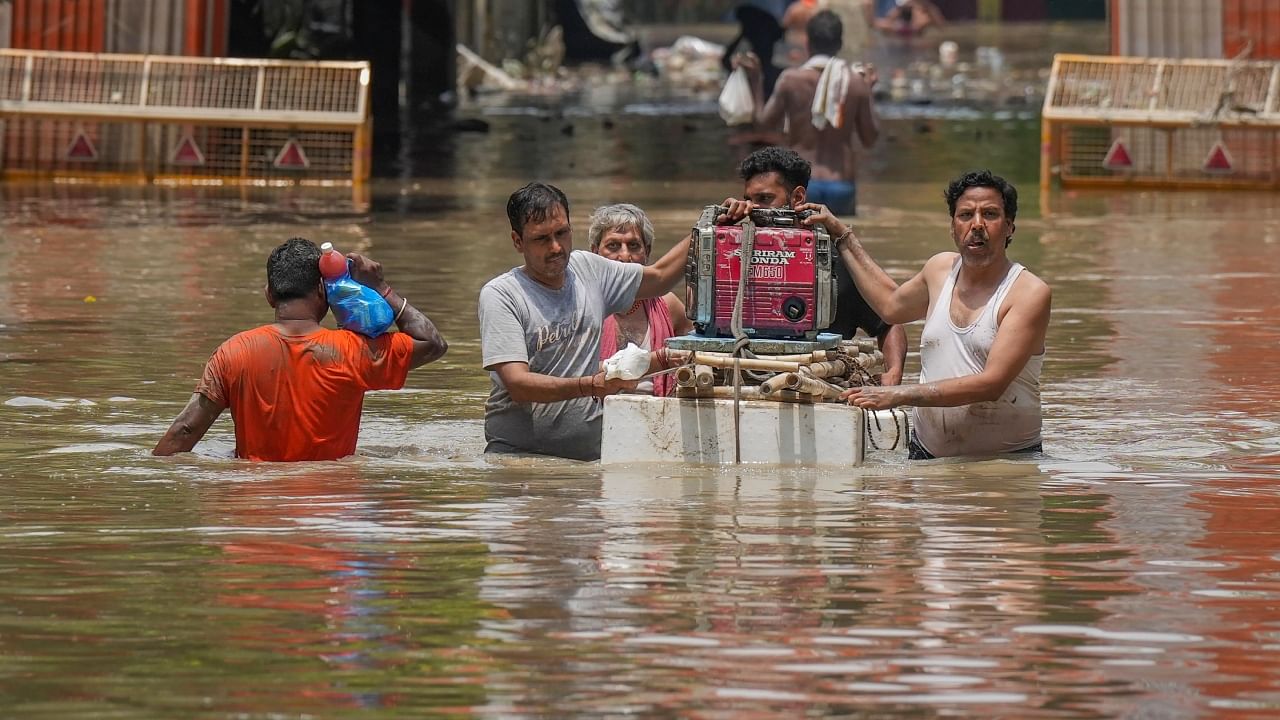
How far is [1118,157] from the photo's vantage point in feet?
76.1

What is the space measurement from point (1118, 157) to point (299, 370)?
15880 mm

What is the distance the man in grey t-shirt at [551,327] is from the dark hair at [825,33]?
329 inches

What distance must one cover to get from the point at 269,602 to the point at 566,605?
77cm

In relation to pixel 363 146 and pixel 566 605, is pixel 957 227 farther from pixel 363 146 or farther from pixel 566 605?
pixel 363 146

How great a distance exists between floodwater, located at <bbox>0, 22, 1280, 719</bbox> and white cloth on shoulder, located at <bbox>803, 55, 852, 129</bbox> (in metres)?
3.18

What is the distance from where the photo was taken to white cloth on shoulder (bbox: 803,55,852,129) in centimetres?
1631

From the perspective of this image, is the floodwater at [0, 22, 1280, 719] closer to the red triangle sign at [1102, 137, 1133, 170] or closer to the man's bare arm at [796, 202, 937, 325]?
the man's bare arm at [796, 202, 937, 325]

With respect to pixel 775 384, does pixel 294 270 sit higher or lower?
higher

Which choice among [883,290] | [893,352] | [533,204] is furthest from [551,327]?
[893,352]

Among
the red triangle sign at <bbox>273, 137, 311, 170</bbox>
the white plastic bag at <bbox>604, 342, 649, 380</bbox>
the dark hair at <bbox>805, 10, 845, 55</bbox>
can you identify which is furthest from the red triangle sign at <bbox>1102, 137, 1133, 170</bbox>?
the white plastic bag at <bbox>604, 342, 649, 380</bbox>

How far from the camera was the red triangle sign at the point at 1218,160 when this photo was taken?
23.0 metres

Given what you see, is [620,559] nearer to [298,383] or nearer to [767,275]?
[767,275]

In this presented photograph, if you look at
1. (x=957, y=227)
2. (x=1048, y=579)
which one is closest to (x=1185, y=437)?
(x=957, y=227)

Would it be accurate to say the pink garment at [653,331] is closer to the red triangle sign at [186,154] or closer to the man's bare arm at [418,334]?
the man's bare arm at [418,334]
